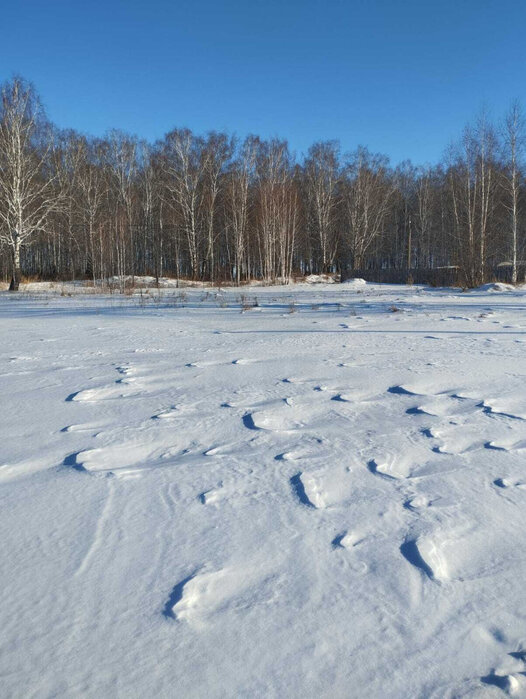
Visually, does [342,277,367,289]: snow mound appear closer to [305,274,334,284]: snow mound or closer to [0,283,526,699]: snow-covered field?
[305,274,334,284]: snow mound

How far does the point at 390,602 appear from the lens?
1120 millimetres

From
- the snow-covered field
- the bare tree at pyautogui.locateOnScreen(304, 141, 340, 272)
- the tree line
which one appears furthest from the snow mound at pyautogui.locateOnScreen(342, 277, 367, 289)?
the snow-covered field

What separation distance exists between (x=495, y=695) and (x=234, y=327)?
547 centimetres

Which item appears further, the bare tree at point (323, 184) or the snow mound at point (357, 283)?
the bare tree at point (323, 184)

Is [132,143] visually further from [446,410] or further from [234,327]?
[446,410]

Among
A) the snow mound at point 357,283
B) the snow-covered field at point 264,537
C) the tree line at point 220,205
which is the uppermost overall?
the tree line at point 220,205

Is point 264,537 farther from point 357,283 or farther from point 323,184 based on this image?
point 323,184

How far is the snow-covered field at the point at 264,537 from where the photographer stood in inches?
37.6

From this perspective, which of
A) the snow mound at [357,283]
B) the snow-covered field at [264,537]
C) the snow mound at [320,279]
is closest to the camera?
the snow-covered field at [264,537]

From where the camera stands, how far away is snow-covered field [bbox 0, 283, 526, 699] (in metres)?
0.96

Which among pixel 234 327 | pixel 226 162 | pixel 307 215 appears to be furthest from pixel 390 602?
pixel 307 215

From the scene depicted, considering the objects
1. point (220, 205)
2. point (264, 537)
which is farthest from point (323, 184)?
point (264, 537)

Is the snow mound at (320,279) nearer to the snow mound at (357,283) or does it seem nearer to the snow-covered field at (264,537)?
the snow mound at (357,283)

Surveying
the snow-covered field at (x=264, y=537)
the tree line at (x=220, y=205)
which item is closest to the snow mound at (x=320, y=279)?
the tree line at (x=220, y=205)
